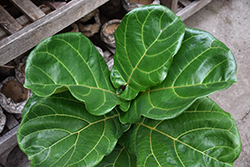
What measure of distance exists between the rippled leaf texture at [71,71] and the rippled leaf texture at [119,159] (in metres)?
0.20

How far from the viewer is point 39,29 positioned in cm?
99

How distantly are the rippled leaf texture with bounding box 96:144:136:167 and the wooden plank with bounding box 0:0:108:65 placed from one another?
2.05ft

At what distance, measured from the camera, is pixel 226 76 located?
2.02ft

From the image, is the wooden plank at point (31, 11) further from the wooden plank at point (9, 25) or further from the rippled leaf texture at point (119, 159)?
the rippled leaf texture at point (119, 159)

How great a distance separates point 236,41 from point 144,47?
1627 mm

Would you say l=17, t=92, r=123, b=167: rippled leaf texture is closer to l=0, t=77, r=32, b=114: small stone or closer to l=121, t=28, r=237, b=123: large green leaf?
l=121, t=28, r=237, b=123: large green leaf

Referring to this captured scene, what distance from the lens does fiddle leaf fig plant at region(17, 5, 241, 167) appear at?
2.05ft

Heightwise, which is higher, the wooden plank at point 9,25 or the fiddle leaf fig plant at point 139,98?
the wooden plank at point 9,25

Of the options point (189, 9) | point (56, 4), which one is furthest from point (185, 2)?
point (56, 4)

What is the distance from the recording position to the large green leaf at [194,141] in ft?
2.04

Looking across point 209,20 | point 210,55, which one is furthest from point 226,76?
point 209,20

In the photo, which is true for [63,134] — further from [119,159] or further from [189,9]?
[189,9]

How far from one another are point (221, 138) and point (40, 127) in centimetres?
54

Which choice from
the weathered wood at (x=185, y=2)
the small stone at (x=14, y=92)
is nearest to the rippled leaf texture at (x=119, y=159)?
the small stone at (x=14, y=92)
